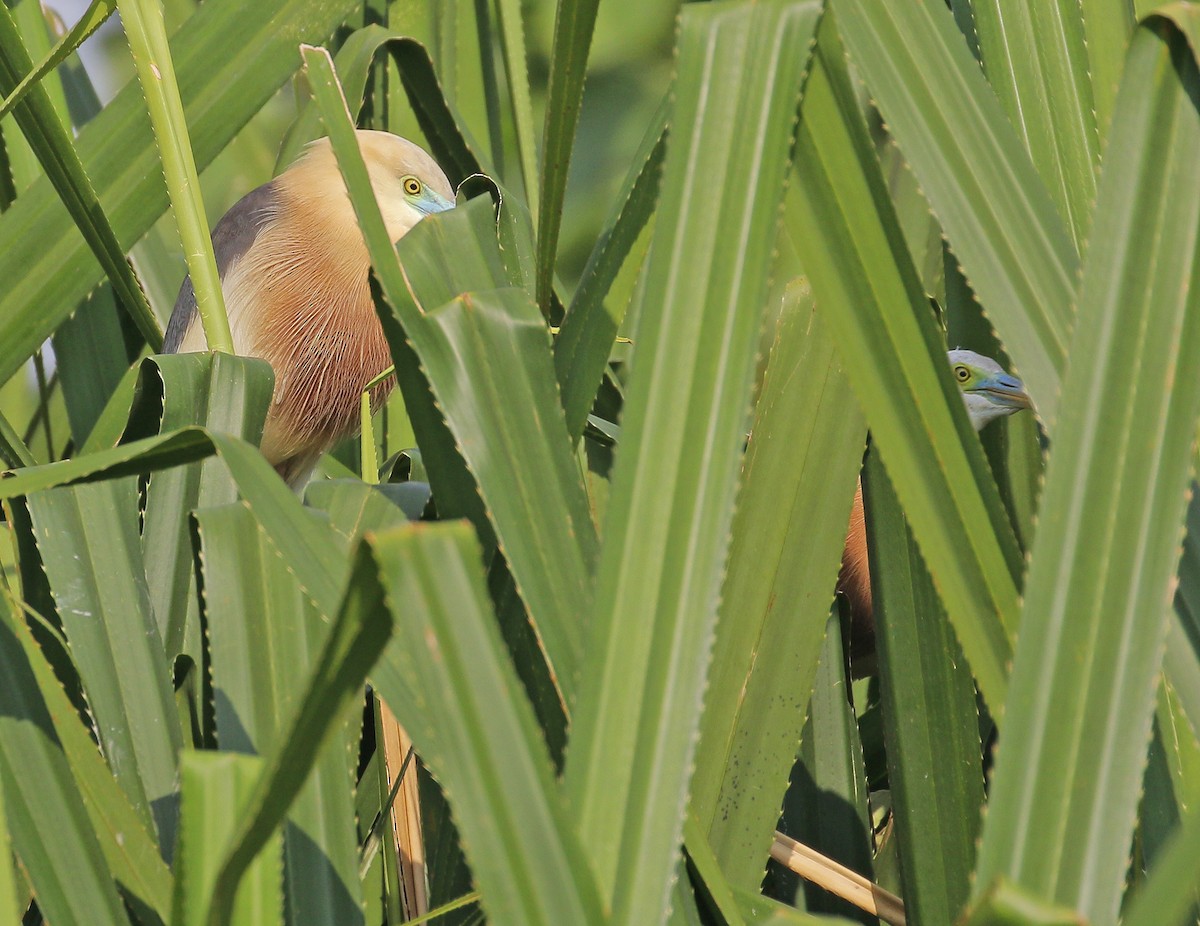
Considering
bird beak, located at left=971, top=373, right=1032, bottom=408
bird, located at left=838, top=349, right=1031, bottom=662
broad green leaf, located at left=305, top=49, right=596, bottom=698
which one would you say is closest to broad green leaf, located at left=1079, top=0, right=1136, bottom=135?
broad green leaf, located at left=305, top=49, right=596, bottom=698

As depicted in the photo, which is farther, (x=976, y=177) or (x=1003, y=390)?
(x=1003, y=390)

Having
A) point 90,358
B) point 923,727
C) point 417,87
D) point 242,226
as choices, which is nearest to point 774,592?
point 923,727

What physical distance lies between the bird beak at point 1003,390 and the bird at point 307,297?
1041 mm

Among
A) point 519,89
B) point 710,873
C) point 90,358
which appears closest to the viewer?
point 710,873

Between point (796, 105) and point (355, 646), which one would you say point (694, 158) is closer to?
point (796, 105)

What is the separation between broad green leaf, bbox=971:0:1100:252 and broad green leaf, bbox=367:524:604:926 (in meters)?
0.64

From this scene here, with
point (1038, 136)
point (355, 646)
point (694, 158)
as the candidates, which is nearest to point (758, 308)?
point (694, 158)

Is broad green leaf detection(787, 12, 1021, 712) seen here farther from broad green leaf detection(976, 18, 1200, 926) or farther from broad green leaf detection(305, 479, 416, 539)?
broad green leaf detection(305, 479, 416, 539)

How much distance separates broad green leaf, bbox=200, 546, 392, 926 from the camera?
1.31 feet

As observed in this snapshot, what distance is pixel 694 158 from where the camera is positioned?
51 centimetres

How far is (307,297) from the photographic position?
232cm

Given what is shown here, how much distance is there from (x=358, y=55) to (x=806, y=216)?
38.5 inches

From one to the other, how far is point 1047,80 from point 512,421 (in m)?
0.53

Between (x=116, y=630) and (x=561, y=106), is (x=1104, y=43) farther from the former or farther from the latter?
(x=116, y=630)
